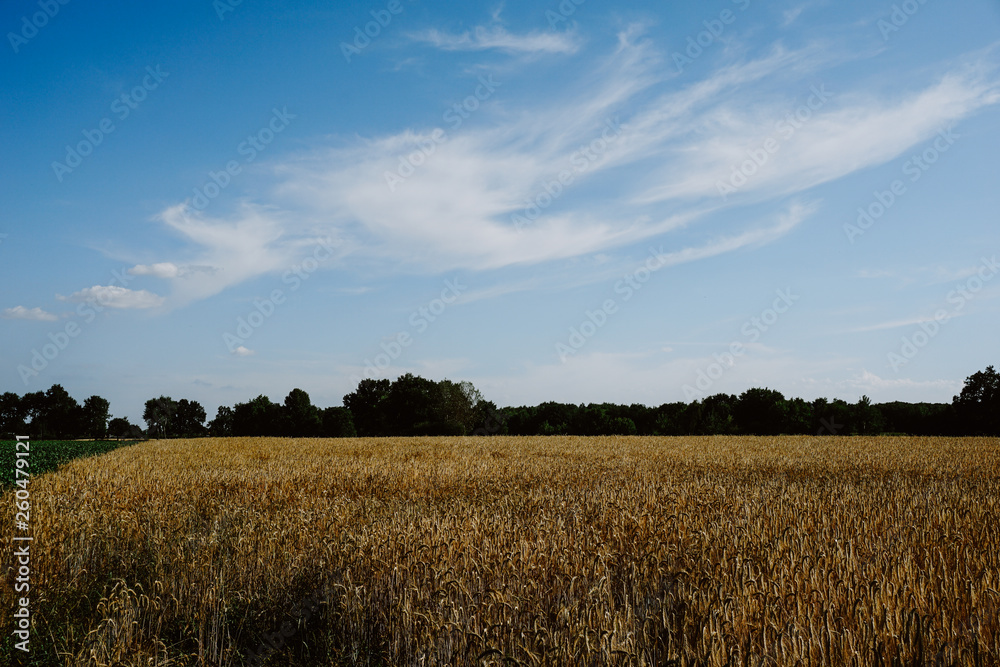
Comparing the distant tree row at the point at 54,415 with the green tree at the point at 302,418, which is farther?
the distant tree row at the point at 54,415

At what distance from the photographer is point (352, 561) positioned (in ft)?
21.2

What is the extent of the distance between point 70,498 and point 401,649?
390 inches

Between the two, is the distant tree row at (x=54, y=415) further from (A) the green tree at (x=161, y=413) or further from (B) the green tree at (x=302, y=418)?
(B) the green tree at (x=302, y=418)

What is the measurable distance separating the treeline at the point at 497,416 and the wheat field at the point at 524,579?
63002mm

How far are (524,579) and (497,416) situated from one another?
276 ft

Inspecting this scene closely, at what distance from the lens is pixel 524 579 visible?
5672mm

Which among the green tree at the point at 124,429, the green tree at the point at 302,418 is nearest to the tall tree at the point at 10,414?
the green tree at the point at 124,429

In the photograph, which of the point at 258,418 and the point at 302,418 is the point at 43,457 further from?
the point at 258,418

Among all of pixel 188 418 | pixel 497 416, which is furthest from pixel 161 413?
pixel 497 416

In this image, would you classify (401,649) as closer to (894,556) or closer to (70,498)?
(894,556)

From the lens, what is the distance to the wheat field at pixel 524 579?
422 centimetres

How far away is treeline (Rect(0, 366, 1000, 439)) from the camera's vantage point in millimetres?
73250

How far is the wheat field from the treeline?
6300cm

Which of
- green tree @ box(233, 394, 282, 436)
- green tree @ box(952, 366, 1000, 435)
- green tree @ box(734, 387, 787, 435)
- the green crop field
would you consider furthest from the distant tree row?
green tree @ box(952, 366, 1000, 435)
